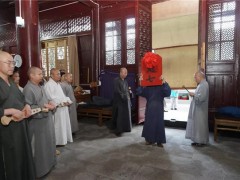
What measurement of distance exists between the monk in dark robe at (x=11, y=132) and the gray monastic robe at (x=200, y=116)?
10.3 feet

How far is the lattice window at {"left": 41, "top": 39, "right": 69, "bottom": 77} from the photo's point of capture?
7398mm

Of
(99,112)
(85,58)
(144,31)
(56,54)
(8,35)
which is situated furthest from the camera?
(8,35)

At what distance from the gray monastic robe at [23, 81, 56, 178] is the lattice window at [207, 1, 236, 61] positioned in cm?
409

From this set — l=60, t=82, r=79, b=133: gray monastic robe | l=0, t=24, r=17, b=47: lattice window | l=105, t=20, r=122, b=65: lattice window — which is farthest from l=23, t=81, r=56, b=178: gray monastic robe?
l=0, t=24, r=17, b=47: lattice window

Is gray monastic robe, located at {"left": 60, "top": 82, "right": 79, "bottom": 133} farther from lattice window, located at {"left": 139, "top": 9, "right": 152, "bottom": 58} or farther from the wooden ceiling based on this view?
the wooden ceiling

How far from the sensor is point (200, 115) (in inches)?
158

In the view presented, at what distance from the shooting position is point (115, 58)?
6.42 meters

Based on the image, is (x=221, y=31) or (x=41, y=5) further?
(x=41, y=5)

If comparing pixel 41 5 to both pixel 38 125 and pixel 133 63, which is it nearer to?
pixel 133 63

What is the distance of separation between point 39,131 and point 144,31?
4.33 m

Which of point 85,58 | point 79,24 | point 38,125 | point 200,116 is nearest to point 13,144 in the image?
point 38,125

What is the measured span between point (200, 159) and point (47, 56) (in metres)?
6.72

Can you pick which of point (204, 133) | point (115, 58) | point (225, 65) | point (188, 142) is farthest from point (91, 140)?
point (225, 65)

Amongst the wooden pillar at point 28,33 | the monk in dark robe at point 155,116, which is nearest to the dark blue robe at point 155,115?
the monk in dark robe at point 155,116
